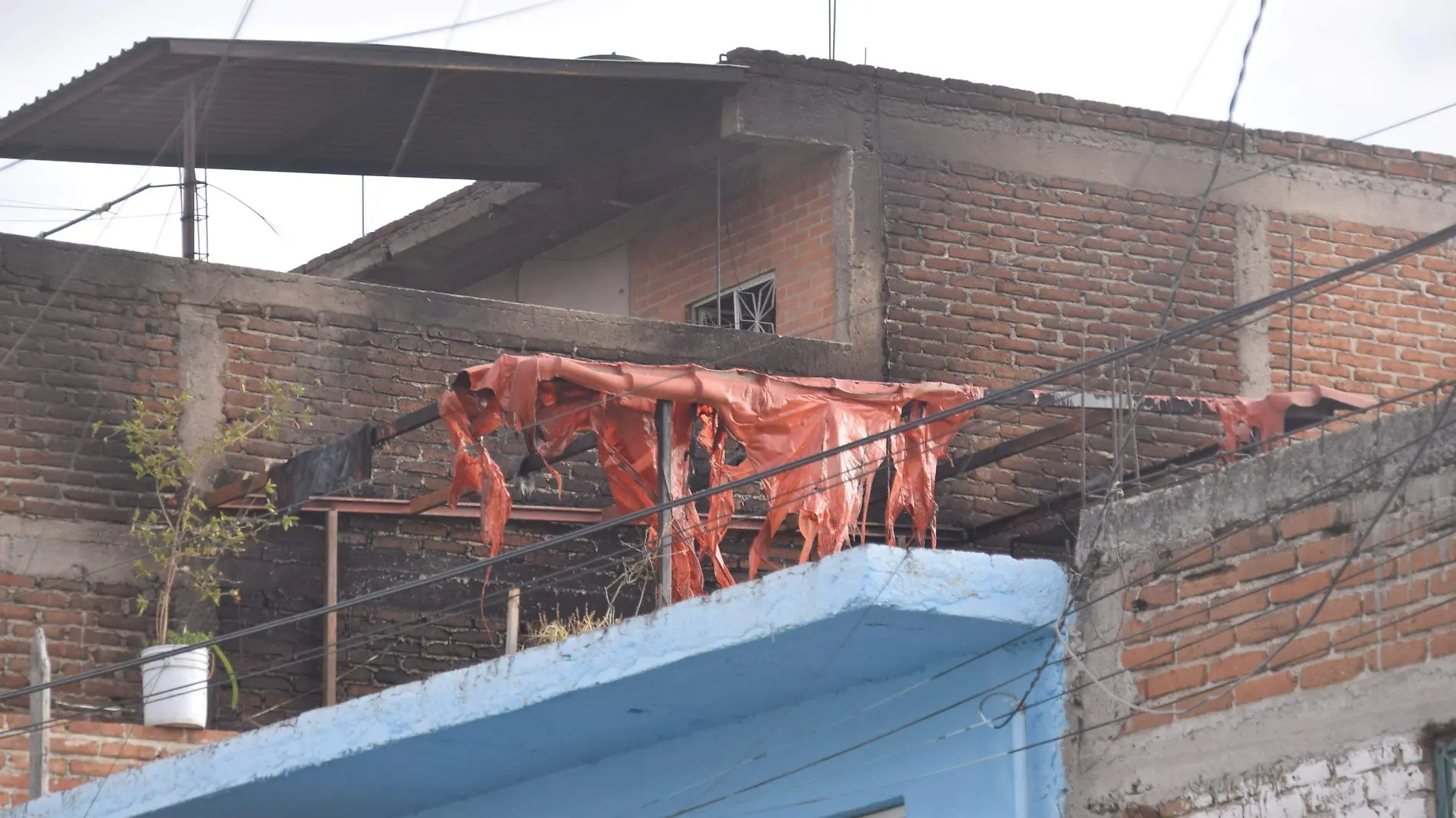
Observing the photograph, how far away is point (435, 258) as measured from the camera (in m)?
17.2

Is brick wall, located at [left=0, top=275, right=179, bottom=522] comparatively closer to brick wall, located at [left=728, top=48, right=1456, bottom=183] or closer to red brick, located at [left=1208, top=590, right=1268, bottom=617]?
brick wall, located at [left=728, top=48, right=1456, bottom=183]

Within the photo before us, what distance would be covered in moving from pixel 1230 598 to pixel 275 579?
734 cm

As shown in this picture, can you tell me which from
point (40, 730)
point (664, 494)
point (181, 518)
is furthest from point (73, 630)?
point (664, 494)

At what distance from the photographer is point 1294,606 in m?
6.78

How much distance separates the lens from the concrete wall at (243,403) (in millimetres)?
12445

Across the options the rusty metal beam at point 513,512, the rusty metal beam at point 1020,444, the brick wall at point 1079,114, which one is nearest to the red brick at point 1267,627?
the rusty metal beam at point 1020,444

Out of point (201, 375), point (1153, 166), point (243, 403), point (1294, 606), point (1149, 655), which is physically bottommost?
point (1149, 655)

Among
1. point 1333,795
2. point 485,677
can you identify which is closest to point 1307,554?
point 1333,795

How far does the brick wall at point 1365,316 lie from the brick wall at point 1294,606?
27.5 ft

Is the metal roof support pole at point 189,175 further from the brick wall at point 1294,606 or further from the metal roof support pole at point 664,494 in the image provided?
the brick wall at point 1294,606

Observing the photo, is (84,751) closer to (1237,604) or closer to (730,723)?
(730,723)

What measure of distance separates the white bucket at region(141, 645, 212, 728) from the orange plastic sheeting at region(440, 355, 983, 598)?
1965mm

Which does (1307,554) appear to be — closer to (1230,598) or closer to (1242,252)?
(1230,598)

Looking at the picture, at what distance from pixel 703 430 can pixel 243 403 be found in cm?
336
